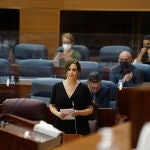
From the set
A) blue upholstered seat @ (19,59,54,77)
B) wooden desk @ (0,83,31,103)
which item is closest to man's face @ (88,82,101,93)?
wooden desk @ (0,83,31,103)

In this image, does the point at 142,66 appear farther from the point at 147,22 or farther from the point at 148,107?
the point at 148,107

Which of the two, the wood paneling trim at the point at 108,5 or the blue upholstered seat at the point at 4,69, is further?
the wood paneling trim at the point at 108,5

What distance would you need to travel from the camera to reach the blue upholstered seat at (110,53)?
671cm

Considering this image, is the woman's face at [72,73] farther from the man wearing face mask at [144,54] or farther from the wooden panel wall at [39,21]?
the wooden panel wall at [39,21]

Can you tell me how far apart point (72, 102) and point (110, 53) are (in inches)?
120

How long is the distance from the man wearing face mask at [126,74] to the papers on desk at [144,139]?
173 inches

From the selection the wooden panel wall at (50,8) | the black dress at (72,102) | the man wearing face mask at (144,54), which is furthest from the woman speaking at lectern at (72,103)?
the wooden panel wall at (50,8)

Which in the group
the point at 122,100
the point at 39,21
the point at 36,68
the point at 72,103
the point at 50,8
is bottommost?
the point at 122,100

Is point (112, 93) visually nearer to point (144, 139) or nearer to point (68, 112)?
point (68, 112)

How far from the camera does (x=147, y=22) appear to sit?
915 centimetres

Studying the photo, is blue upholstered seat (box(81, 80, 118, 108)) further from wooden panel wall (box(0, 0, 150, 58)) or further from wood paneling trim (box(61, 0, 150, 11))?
wood paneling trim (box(61, 0, 150, 11))

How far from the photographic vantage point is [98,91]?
15.3 feet

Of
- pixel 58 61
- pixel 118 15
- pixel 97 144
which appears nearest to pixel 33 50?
pixel 58 61

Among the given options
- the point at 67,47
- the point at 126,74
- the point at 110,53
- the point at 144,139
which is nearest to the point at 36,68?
the point at 67,47
